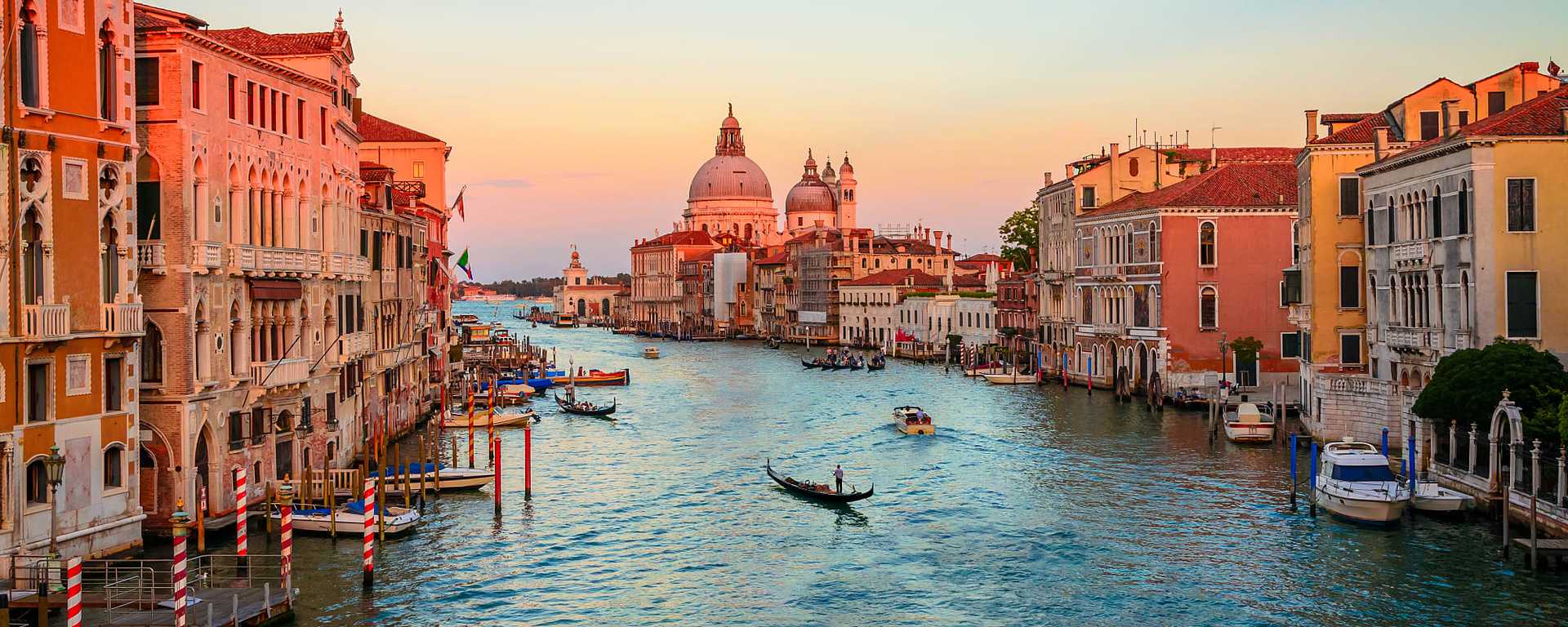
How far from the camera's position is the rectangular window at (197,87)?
63.6ft

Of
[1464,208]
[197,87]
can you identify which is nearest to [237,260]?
[197,87]

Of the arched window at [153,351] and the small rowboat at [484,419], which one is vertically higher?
the arched window at [153,351]

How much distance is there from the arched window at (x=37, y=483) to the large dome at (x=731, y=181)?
4538 inches

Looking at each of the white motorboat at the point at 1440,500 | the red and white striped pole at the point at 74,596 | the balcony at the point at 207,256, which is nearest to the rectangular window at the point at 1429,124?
the white motorboat at the point at 1440,500

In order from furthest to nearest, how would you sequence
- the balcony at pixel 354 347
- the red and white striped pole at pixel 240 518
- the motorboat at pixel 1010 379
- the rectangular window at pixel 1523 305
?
the motorboat at pixel 1010 379 → the balcony at pixel 354 347 → the rectangular window at pixel 1523 305 → the red and white striped pole at pixel 240 518

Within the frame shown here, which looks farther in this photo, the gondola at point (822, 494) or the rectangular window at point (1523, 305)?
the gondola at point (822, 494)

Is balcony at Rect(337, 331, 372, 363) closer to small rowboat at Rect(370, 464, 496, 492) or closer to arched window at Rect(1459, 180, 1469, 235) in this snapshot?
small rowboat at Rect(370, 464, 496, 492)

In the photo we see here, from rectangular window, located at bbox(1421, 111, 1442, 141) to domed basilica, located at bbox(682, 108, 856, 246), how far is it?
308 feet

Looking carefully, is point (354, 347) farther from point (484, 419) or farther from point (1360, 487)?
point (1360, 487)

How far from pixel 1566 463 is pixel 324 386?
17654mm

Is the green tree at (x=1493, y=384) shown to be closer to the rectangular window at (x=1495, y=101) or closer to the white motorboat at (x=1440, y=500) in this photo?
the white motorboat at (x=1440, y=500)

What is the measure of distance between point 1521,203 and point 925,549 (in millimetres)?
10193

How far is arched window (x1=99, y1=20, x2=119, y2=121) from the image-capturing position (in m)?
17.1


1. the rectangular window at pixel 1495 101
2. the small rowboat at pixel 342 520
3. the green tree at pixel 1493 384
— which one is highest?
the rectangular window at pixel 1495 101
